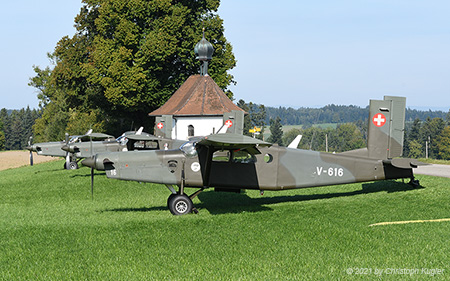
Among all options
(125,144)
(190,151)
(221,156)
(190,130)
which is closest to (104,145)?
(125,144)

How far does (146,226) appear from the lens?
12484mm

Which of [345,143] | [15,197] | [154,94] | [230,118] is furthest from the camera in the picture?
[345,143]

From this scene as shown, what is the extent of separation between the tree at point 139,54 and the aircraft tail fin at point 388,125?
3060 cm

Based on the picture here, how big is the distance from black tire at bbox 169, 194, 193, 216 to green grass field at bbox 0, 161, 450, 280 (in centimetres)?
40

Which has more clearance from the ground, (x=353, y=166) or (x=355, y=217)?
(x=353, y=166)

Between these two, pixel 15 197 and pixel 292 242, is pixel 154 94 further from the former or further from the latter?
pixel 292 242

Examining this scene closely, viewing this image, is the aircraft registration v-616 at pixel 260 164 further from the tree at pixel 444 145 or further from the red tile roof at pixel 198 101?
the tree at pixel 444 145

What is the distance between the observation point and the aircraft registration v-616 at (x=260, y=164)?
563 inches

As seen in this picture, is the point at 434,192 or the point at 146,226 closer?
the point at 146,226

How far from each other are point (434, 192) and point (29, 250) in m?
12.1

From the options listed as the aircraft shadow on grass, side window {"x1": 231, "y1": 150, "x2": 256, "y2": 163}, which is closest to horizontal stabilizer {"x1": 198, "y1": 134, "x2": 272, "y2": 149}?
side window {"x1": 231, "y1": 150, "x2": 256, "y2": 163}

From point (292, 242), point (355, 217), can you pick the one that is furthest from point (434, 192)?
point (292, 242)

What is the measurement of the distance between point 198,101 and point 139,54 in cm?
773

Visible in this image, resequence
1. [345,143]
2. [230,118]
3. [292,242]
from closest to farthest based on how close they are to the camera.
Result: 1. [292,242]
2. [230,118]
3. [345,143]
